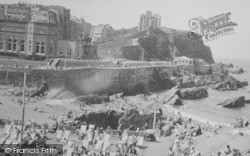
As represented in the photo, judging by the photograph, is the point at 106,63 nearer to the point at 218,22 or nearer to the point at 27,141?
the point at 218,22

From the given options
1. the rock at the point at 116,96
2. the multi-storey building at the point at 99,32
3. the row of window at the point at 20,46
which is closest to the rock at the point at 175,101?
the rock at the point at 116,96

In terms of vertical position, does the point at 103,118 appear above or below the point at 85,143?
below

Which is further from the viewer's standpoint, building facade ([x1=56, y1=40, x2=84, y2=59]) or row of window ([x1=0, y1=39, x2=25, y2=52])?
building facade ([x1=56, y1=40, x2=84, y2=59])

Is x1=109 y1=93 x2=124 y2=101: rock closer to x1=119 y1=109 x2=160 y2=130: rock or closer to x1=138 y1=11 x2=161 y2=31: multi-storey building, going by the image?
x1=119 y1=109 x2=160 y2=130: rock

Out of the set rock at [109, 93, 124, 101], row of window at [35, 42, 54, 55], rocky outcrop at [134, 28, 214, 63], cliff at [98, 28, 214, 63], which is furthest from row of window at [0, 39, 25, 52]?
rocky outcrop at [134, 28, 214, 63]

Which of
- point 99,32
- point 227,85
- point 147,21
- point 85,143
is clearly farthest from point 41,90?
point 147,21

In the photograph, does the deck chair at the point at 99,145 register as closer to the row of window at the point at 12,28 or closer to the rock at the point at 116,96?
the rock at the point at 116,96

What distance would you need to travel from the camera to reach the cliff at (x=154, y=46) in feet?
329

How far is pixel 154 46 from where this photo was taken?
369 feet

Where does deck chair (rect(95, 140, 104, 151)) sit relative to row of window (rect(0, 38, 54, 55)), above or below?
below

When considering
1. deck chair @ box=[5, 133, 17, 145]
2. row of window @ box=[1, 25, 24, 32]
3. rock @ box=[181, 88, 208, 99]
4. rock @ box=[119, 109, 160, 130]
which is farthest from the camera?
rock @ box=[181, 88, 208, 99]

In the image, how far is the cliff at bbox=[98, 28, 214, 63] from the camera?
329ft

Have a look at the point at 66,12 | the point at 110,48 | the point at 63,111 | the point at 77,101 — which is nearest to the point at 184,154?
the point at 63,111

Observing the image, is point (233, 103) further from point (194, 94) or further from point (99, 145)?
point (99, 145)
